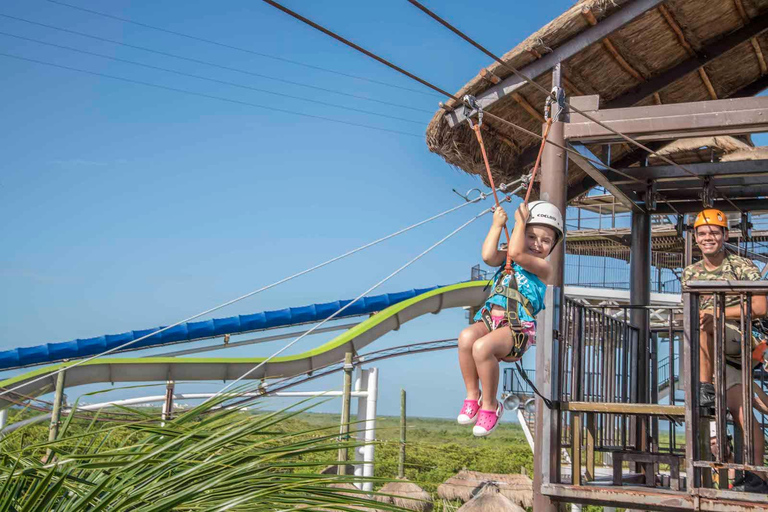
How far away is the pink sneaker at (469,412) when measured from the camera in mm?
4434

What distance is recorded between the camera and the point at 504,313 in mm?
4512

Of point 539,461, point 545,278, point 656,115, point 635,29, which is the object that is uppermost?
point 635,29

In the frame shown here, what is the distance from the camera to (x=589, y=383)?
21.9ft

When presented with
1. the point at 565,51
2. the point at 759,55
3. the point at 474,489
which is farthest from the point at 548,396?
the point at 474,489

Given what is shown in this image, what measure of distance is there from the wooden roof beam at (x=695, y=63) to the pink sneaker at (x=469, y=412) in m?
4.86

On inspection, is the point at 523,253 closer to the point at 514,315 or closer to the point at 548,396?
the point at 514,315

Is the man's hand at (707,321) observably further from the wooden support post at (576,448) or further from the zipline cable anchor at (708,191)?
the zipline cable anchor at (708,191)

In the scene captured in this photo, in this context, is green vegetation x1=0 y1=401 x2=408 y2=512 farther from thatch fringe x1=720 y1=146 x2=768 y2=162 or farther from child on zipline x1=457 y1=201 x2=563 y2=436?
thatch fringe x1=720 y1=146 x2=768 y2=162

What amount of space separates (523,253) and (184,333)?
1185 cm

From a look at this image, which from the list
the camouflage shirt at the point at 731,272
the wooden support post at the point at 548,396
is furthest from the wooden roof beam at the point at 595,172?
the camouflage shirt at the point at 731,272

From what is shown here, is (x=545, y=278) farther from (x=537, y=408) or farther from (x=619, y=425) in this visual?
(x=619, y=425)

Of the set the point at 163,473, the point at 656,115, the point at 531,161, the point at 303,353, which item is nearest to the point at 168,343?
the point at 303,353

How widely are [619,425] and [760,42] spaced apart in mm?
4352

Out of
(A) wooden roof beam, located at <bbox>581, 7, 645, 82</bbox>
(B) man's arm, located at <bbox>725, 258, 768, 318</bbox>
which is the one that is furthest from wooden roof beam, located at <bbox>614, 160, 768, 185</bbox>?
(B) man's arm, located at <bbox>725, 258, 768, 318</bbox>
